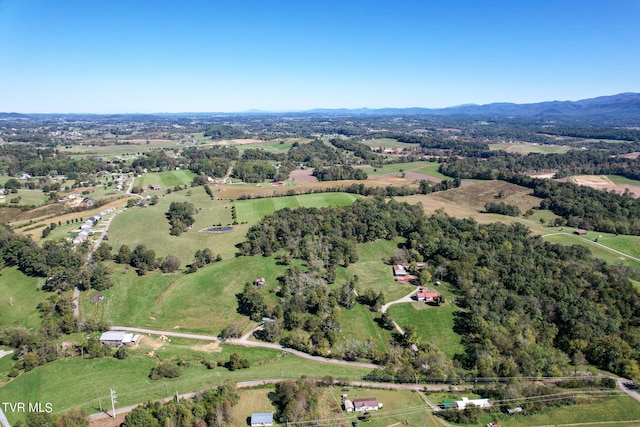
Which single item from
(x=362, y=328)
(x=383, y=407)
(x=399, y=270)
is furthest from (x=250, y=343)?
(x=399, y=270)

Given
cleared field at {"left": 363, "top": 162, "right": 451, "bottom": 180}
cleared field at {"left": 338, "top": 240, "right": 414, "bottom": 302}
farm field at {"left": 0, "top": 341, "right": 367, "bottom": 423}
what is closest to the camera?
farm field at {"left": 0, "top": 341, "right": 367, "bottom": 423}

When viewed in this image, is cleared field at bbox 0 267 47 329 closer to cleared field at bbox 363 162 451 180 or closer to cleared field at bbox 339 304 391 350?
cleared field at bbox 339 304 391 350

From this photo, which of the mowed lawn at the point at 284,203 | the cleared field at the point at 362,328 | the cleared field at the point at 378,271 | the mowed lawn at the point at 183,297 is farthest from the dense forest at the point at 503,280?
the mowed lawn at the point at 284,203

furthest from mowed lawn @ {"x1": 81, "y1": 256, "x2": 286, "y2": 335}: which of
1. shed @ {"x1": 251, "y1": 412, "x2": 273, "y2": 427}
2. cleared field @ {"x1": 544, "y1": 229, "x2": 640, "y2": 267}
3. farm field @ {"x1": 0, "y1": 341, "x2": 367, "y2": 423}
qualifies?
cleared field @ {"x1": 544, "y1": 229, "x2": 640, "y2": 267}

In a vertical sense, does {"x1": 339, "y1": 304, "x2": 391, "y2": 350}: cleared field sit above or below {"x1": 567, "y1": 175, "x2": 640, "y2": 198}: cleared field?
below

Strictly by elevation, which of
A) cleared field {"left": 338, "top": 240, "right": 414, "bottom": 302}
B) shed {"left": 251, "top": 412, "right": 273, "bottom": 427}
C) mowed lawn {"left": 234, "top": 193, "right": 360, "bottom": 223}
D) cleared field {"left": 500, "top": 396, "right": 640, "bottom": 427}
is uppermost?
mowed lawn {"left": 234, "top": 193, "right": 360, "bottom": 223}

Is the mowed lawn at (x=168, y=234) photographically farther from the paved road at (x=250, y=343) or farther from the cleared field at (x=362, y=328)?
the cleared field at (x=362, y=328)

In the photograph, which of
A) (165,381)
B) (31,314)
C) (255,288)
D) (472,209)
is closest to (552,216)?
(472,209)
